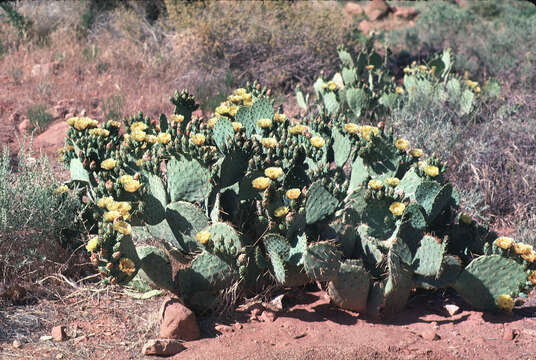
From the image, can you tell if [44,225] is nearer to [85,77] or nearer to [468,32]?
[85,77]

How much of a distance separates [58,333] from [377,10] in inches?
478

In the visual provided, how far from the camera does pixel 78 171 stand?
12.4 ft

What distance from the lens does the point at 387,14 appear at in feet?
45.3

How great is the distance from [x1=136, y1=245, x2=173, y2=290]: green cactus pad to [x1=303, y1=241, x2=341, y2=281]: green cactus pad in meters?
0.77

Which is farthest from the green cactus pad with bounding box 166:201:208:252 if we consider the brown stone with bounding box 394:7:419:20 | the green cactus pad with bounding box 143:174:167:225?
the brown stone with bounding box 394:7:419:20

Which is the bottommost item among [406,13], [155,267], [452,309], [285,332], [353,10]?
[406,13]

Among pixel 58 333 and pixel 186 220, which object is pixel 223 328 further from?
pixel 58 333

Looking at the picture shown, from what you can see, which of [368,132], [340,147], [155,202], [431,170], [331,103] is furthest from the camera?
[331,103]

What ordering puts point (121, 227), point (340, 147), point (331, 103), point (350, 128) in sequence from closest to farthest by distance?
point (121, 227), point (350, 128), point (340, 147), point (331, 103)

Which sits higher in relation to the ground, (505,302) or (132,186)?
(132,186)

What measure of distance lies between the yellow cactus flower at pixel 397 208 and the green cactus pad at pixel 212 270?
97 cm

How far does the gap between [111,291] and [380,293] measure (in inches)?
63.7

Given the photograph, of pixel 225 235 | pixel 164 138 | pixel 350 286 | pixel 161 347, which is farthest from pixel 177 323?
pixel 164 138

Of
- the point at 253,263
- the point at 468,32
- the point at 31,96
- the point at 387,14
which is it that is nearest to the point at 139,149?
the point at 253,263
